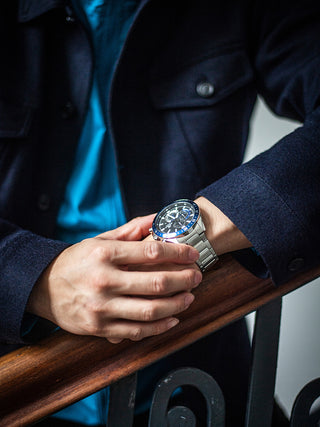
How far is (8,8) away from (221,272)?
0.69m

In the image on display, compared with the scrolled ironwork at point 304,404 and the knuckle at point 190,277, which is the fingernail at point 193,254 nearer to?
the knuckle at point 190,277

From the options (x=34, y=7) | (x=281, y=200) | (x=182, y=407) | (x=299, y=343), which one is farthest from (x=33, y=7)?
(x=299, y=343)

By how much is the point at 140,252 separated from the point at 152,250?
2cm

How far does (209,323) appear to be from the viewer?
0.48 meters

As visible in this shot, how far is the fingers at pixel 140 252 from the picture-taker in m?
0.48

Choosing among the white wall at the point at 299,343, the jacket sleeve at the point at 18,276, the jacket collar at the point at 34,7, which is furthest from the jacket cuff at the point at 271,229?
the white wall at the point at 299,343

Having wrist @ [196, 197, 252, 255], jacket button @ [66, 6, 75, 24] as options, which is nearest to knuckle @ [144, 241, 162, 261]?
wrist @ [196, 197, 252, 255]

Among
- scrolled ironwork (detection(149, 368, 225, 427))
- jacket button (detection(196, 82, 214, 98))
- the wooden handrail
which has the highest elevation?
jacket button (detection(196, 82, 214, 98))

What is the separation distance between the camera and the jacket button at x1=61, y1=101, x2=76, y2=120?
79 centimetres

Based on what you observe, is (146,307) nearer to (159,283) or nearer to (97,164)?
(159,283)

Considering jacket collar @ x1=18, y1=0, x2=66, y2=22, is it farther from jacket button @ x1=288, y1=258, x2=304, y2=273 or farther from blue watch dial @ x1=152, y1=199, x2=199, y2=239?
jacket button @ x1=288, y1=258, x2=304, y2=273

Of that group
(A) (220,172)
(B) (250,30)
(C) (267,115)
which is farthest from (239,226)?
(C) (267,115)

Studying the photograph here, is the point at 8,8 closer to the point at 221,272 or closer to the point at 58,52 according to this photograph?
the point at 58,52

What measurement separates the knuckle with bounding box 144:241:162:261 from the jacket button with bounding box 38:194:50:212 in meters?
0.38
